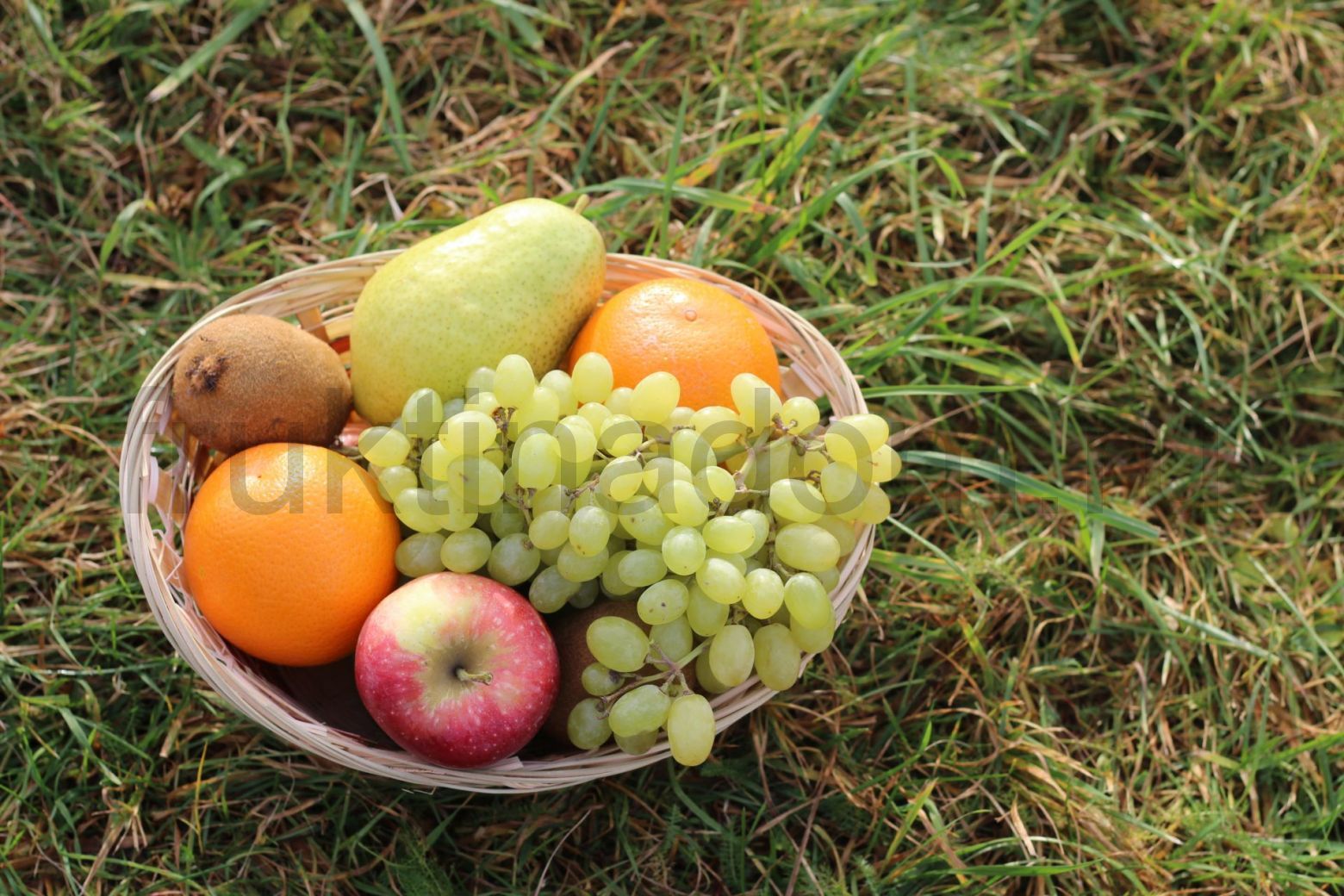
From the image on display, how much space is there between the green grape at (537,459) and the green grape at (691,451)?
150 mm

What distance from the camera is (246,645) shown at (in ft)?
4.66

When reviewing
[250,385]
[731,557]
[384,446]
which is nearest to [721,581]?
[731,557]

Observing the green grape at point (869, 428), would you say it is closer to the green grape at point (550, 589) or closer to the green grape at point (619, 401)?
the green grape at point (619, 401)

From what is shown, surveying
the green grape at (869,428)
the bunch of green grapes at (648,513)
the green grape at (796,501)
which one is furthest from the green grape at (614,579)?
the green grape at (869,428)

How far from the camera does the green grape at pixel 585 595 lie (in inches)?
57.1

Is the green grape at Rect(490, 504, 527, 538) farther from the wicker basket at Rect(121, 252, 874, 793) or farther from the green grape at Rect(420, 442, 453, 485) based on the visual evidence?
the wicker basket at Rect(121, 252, 874, 793)

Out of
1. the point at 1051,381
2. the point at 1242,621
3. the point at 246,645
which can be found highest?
the point at 246,645

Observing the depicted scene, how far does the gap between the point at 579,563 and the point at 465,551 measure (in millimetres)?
148

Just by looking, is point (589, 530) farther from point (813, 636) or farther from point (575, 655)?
point (813, 636)

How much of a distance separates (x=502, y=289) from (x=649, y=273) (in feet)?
1.00

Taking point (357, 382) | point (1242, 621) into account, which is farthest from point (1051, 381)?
point (357, 382)

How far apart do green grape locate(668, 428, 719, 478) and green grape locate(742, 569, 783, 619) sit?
6.0 inches

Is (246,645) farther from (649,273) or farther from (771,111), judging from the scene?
(771,111)

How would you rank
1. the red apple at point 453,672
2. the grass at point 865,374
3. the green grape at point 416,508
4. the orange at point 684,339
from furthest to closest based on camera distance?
the grass at point 865,374 < the orange at point 684,339 < the green grape at point 416,508 < the red apple at point 453,672
